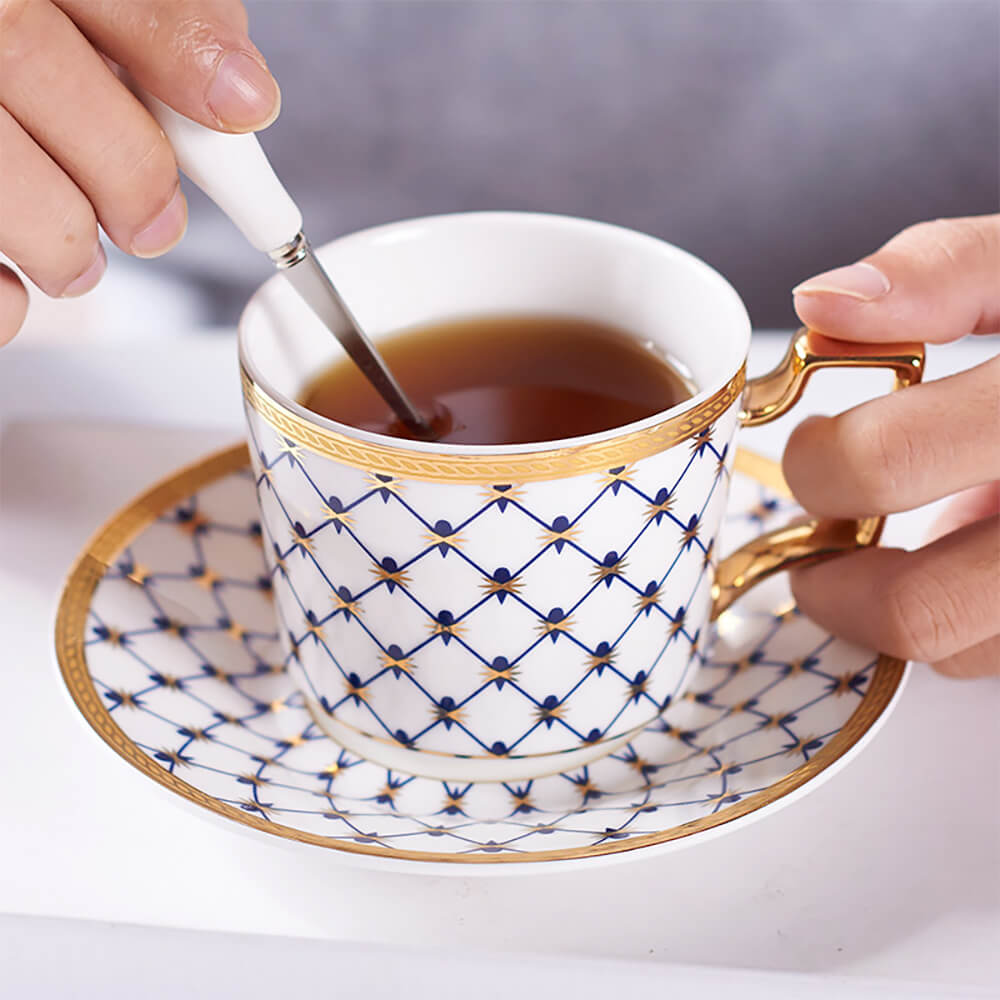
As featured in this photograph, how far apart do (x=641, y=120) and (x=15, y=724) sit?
108 centimetres

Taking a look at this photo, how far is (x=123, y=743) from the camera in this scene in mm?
528

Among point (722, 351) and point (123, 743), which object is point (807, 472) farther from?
point (123, 743)

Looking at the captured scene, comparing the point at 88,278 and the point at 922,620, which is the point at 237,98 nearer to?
the point at 88,278

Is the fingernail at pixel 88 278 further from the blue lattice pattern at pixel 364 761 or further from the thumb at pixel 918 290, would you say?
the thumb at pixel 918 290

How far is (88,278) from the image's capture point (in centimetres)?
59

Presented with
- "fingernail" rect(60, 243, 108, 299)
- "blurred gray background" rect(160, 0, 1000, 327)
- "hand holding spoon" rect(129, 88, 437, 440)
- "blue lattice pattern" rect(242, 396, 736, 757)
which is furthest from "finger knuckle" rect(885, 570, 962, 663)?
"blurred gray background" rect(160, 0, 1000, 327)

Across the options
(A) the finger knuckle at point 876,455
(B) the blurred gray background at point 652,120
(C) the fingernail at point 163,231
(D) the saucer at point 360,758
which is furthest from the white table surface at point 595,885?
(B) the blurred gray background at point 652,120

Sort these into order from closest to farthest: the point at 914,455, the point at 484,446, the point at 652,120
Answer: the point at 484,446 → the point at 914,455 → the point at 652,120

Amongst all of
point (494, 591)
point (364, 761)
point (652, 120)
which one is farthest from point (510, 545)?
point (652, 120)

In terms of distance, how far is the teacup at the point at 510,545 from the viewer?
A: 48cm

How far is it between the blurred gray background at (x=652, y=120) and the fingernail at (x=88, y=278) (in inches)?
33.4

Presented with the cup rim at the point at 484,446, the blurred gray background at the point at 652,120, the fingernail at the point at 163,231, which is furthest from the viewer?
the blurred gray background at the point at 652,120

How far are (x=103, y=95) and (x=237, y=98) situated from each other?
0.23 feet

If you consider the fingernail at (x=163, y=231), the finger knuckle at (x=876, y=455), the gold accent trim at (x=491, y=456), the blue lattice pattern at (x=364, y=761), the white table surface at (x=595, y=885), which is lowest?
the white table surface at (x=595, y=885)
